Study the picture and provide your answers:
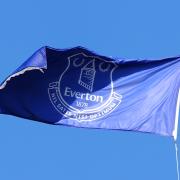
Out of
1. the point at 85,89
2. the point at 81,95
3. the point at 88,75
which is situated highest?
the point at 88,75

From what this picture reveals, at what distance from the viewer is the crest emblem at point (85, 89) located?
24.3 meters

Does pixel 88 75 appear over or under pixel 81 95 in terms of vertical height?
over

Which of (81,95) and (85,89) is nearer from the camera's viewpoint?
(81,95)

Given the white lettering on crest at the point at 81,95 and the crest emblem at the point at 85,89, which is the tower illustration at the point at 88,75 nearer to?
the crest emblem at the point at 85,89

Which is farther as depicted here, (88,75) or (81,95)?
(88,75)

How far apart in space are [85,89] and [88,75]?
37 cm

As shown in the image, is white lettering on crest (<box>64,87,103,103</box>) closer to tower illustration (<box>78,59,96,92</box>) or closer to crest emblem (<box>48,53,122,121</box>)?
crest emblem (<box>48,53,122,121</box>)

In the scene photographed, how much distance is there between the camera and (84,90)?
24578 millimetres

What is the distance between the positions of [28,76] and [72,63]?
1.21 metres

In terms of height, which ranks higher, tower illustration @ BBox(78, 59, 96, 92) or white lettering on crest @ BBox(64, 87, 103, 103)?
tower illustration @ BBox(78, 59, 96, 92)

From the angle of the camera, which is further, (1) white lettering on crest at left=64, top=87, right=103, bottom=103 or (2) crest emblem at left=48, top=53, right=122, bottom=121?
(1) white lettering on crest at left=64, top=87, right=103, bottom=103

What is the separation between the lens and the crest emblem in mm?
24328

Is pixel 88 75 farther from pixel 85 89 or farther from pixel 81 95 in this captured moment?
pixel 81 95

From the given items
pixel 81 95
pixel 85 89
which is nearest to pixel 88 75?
pixel 85 89
